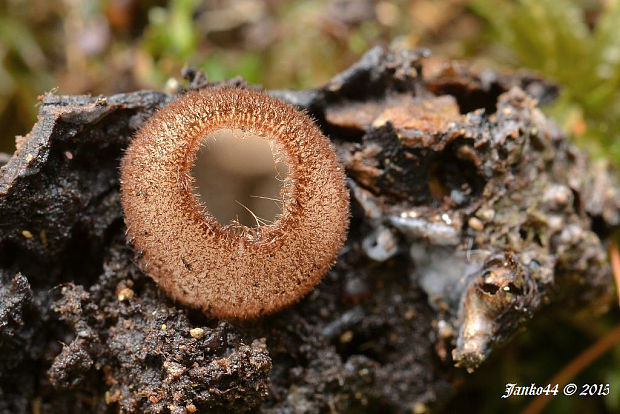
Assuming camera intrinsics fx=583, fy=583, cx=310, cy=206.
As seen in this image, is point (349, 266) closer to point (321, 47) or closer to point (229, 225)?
point (229, 225)

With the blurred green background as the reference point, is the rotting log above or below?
below

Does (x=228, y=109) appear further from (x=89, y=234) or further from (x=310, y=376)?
(x=310, y=376)

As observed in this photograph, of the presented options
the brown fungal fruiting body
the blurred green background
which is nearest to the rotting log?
the brown fungal fruiting body

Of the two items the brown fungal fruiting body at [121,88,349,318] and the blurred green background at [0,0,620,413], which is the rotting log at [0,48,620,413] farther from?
the blurred green background at [0,0,620,413]

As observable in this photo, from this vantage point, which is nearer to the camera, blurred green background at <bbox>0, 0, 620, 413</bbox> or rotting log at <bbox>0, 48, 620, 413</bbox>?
rotting log at <bbox>0, 48, 620, 413</bbox>

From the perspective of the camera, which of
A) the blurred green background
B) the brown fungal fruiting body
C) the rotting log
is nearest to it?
the brown fungal fruiting body

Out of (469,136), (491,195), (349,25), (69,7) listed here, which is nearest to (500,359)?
(491,195)

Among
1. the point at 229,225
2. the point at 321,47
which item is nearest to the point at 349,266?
the point at 229,225
